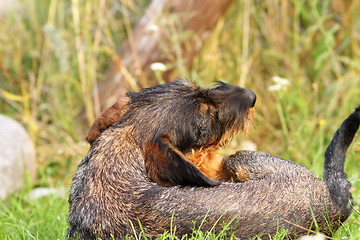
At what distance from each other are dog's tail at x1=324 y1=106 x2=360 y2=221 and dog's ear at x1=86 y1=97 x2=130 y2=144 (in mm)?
1471

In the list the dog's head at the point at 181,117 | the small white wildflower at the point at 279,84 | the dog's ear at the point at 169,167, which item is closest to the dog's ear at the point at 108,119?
the dog's head at the point at 181,117

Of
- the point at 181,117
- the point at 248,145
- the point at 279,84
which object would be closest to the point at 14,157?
the point at 248,145

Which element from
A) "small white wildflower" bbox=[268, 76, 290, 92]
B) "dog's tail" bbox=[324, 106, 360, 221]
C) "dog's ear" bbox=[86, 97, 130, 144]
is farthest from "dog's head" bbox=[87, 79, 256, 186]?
"small white wildflower" bbox=[268, 76, 290, 92]

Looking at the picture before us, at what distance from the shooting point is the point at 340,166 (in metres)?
4.00

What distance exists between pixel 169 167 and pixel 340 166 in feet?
4.31

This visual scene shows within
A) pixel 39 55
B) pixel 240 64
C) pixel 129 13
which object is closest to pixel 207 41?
pixel 240 64

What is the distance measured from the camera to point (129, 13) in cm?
832

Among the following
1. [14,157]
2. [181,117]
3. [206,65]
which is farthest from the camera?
[206,65]

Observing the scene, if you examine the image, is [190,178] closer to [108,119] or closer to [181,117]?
[181,117]

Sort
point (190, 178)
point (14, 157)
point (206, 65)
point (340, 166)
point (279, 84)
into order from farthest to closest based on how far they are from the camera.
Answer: point (206, 65), point (14, 157), point (279, 84), point (340, 166), point (190, 178)

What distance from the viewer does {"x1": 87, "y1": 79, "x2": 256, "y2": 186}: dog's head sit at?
3.74 m

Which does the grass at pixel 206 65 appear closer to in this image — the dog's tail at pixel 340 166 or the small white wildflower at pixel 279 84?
the small white wildflower at pixel 279 84

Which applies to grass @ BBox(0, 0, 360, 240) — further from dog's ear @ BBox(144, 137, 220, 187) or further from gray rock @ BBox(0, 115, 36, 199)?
dog's ear @ BBox(144, 137, 220, 187)

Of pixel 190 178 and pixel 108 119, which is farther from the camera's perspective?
pixel 108 119
